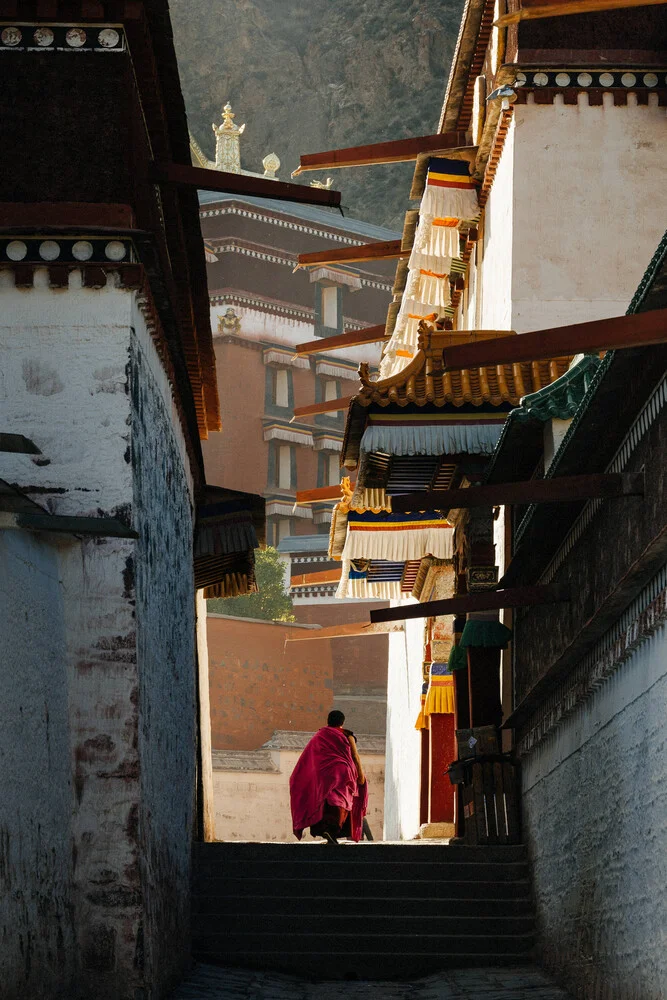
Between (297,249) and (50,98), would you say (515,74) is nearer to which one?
(50,98)

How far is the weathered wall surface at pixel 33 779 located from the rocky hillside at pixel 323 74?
35.6 metres

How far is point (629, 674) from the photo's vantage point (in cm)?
630

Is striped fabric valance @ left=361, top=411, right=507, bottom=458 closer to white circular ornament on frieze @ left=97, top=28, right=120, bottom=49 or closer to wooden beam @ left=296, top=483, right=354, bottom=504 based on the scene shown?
white circular ornament on frieze @ left=97, top=28, right=120, bottom=49

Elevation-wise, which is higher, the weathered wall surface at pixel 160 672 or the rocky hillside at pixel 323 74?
the rocky hillside at pixel 323 74

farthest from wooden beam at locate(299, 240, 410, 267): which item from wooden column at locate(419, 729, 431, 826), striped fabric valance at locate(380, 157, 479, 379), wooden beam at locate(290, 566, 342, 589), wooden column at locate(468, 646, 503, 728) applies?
wooden beam at locate(290, 566, 342, 589)

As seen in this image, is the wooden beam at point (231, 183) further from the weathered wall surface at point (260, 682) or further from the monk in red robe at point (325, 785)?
the weathered wall surface at point (260, 682)

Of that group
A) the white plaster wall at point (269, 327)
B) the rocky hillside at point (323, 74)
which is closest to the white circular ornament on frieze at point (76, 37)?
the white plaster wall at point (269, 327)

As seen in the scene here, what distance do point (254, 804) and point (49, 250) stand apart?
16.6 metres

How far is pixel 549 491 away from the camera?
247 inches

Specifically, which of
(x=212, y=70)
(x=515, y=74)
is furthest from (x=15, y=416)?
(x=212, y=70)

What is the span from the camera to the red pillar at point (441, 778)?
14.0 meters

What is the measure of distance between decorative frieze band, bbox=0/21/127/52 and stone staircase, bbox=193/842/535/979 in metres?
4.58

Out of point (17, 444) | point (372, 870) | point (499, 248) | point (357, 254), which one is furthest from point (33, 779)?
point (357, 254)

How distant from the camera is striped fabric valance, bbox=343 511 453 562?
12.9 metres
